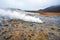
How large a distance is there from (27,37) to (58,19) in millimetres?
672

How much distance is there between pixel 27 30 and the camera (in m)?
1.91

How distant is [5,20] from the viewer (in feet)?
6.26

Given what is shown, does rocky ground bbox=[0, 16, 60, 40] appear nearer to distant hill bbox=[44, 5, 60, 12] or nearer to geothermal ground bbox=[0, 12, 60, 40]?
geothermal ground bbox=[0, 12, 60, 40]

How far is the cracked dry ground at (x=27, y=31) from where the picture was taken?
1.82 meters

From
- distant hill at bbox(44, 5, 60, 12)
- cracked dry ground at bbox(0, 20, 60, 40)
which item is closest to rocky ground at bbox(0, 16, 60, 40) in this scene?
cracked dry ground at bbox(0, 20, 60, 40)

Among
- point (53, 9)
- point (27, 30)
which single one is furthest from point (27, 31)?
point (53, 9)

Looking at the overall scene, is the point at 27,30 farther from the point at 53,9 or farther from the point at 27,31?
the point at 53,9

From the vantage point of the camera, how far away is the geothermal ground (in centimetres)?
182

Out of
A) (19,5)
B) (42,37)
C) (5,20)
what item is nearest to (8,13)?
(5,20)

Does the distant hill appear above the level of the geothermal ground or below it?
above

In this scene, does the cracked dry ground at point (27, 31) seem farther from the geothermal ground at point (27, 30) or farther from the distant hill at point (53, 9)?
the distant hill at point (53, 9)

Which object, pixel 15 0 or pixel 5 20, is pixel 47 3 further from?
Result: pixel 5 20

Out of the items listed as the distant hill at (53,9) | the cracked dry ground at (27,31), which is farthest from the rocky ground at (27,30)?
the distant hill at (53,9)

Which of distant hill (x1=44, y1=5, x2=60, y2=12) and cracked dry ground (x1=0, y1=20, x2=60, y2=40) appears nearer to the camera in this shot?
cracked dry ground (x1=0, y1=20, x2=60, y2=40)
